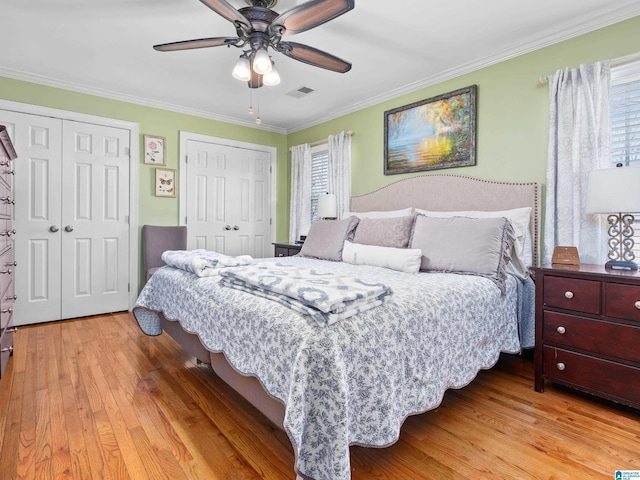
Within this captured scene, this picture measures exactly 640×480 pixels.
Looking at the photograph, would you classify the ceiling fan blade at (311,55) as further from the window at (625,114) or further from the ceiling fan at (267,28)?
the window at (625,114)

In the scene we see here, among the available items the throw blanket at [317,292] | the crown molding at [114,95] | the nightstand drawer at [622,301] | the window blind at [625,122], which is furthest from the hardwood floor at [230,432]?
the crown molding at [114,95]

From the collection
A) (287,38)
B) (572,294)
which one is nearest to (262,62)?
(287,38)

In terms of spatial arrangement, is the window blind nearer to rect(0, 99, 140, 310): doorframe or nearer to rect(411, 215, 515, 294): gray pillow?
rect(411, 215, 515, 294): gray pillow

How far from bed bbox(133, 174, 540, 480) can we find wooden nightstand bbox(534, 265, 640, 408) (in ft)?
0.64

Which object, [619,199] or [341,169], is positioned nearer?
[619,199]

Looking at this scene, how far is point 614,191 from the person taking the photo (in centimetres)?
199

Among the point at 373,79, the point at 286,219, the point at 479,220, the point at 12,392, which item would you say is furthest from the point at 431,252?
the point at 286,219

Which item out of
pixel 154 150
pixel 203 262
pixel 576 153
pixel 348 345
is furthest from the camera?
pixel 154 150

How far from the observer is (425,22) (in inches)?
99.4

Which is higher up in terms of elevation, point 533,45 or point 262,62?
point 533,45

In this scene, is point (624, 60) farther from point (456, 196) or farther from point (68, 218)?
point (68, 218)

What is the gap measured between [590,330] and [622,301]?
0.75ft

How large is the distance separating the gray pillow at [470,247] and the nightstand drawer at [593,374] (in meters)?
0.48

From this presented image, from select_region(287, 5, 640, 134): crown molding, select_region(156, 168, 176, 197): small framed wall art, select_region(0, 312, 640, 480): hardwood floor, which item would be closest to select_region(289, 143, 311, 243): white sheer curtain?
select_region(287, 5, 640, 134): crown molding
